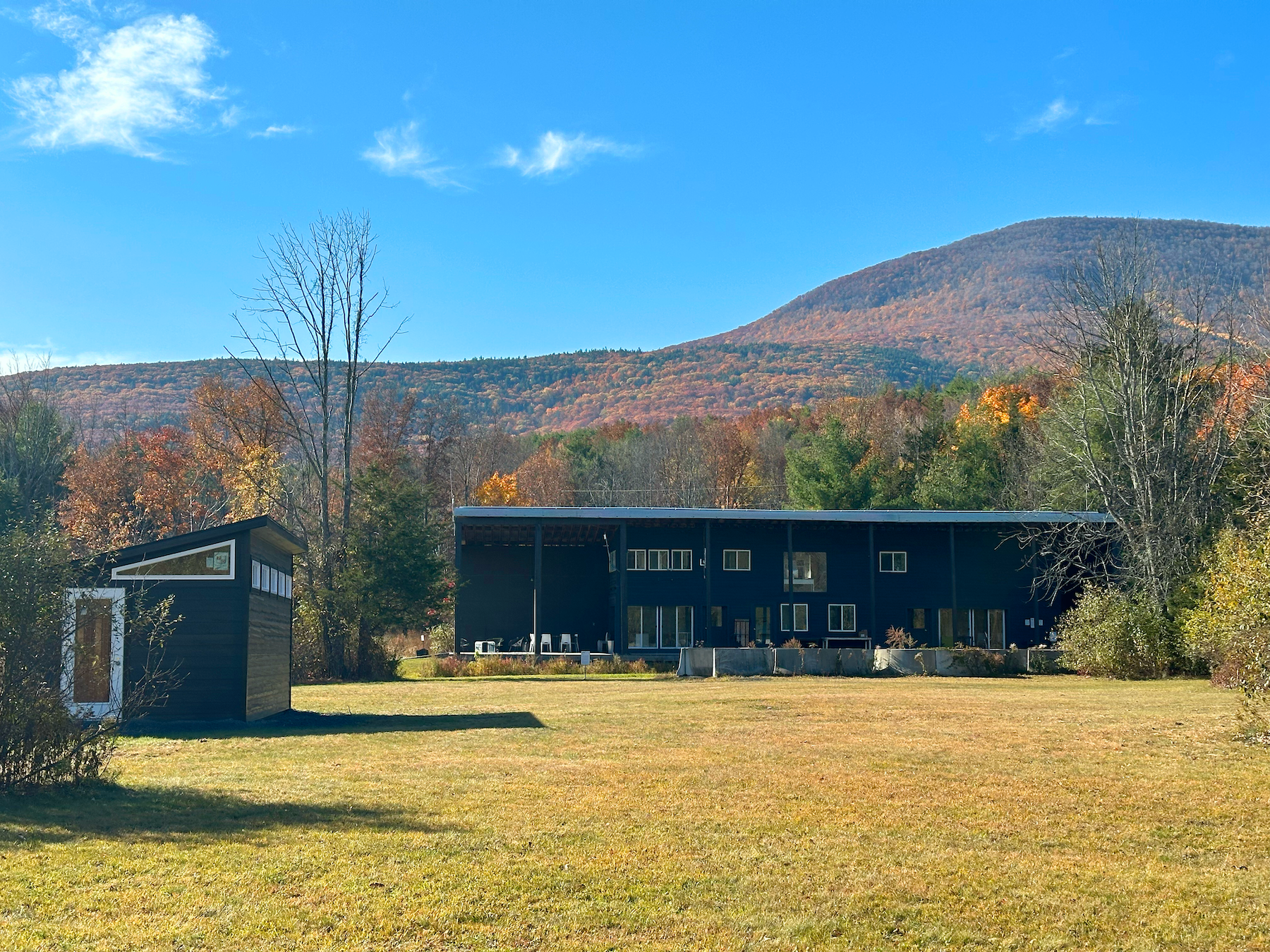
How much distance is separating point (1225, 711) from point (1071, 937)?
48.0 ft

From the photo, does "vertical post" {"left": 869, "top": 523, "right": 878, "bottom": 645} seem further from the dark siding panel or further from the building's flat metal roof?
the dark siding panel

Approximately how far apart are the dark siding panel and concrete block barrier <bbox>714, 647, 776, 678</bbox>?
45.7 feet

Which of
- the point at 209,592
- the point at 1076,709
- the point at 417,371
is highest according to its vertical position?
the point at 417,371

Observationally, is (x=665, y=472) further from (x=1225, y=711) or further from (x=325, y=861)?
(x=325, y=861)

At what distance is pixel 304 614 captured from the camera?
36.0m

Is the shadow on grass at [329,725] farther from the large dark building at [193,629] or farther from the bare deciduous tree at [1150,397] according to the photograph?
the bare deciduous tree at [1150,397]

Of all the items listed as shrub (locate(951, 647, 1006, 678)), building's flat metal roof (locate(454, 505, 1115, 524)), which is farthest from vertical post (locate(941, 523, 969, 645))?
shrub (locate(951, 647, 1006, 678))

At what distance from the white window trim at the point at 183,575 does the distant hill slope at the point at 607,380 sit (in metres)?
93.2

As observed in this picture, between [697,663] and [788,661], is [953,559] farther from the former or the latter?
[697,663]

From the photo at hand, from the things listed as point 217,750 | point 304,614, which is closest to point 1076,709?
point 217,750

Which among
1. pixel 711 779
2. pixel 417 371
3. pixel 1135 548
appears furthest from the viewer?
pixel 417 371

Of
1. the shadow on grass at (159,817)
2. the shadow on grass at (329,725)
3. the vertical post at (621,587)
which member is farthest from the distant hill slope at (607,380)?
the shadow on grass at (159,817)

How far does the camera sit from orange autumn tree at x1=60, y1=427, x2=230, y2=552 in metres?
56.4

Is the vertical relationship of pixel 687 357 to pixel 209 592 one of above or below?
above
